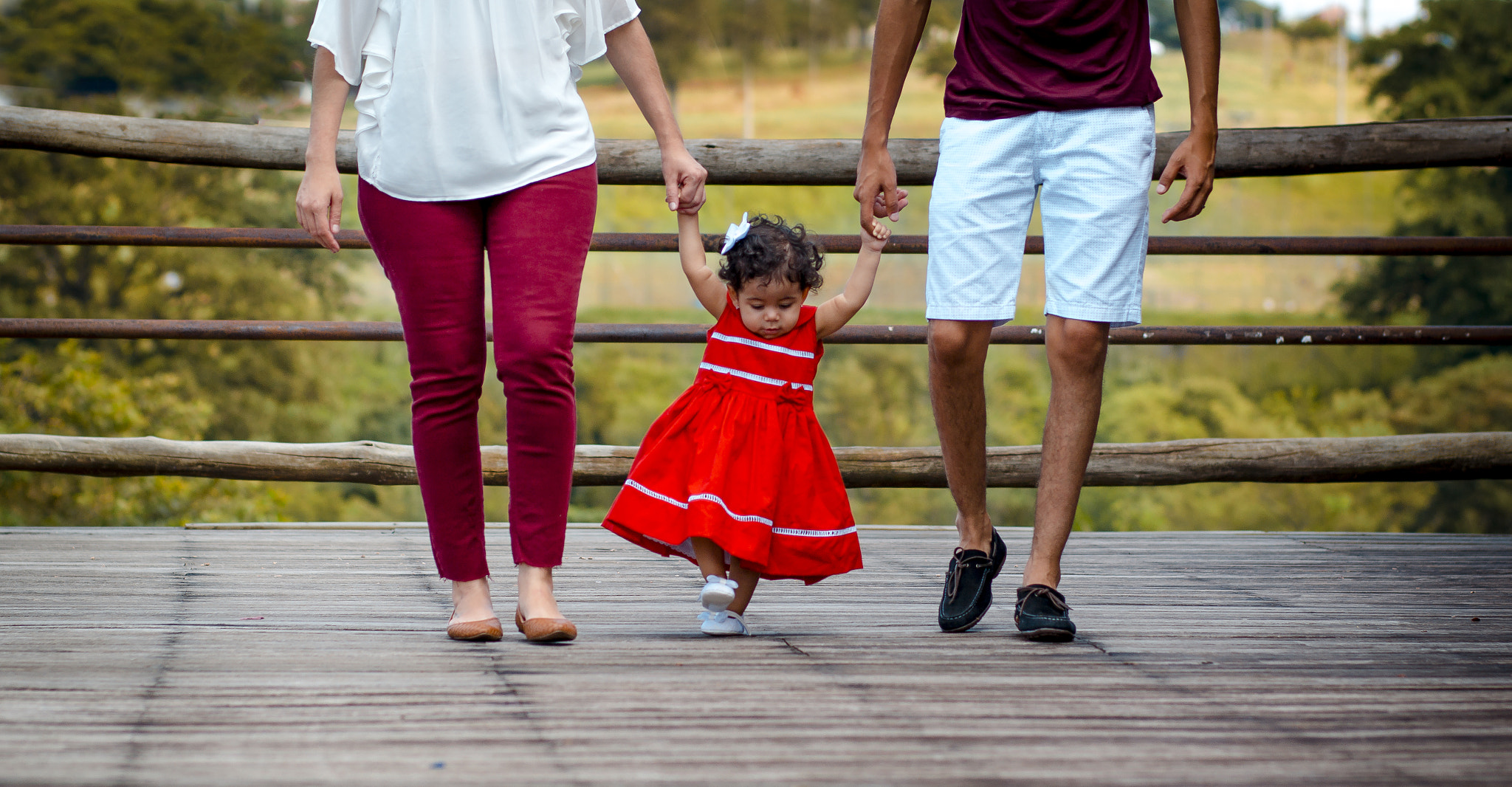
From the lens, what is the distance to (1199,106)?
2.13 metres

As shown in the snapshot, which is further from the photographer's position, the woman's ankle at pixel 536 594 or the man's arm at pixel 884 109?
the man's arm at pixel 884 109

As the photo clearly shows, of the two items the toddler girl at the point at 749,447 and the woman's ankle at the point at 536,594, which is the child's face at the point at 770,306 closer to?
the toddler girl at the point at 749,447

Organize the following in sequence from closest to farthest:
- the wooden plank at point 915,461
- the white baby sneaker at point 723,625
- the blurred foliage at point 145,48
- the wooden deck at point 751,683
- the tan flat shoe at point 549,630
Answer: the wooden deck at point 751,683 < the tan flat shoe at point 549,630 < the white baby sneaker at point 723,625 < the wooden plank at point 915,461 < the blurred foliage at point 145,48

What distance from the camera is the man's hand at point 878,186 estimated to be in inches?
88.7

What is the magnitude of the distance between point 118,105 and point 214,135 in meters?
16.3

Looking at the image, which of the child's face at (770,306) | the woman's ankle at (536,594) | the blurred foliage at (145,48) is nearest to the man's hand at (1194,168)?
the child's face at (770,306)

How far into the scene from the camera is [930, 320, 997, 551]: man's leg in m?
2.19

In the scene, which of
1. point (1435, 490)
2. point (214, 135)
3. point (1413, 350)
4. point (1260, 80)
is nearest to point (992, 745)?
point (214, 135)

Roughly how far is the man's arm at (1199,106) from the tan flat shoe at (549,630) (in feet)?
3.64

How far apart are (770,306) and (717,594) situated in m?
0.48

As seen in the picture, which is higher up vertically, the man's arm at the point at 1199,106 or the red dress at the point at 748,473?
the man's arm at the point at 1199,106

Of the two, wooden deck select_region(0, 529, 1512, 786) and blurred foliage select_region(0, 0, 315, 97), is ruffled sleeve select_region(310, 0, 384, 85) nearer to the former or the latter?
wooden deck select_region(0, 529, 1512, 786)

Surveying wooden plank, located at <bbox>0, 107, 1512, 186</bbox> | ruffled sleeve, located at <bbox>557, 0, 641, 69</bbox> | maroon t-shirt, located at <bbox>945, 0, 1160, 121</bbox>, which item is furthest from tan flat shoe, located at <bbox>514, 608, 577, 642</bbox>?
wooden plank, located at <bbox>0, 107, 1512, 186</bbox>

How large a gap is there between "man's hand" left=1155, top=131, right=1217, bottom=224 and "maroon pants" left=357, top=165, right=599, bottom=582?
906 millimetres
